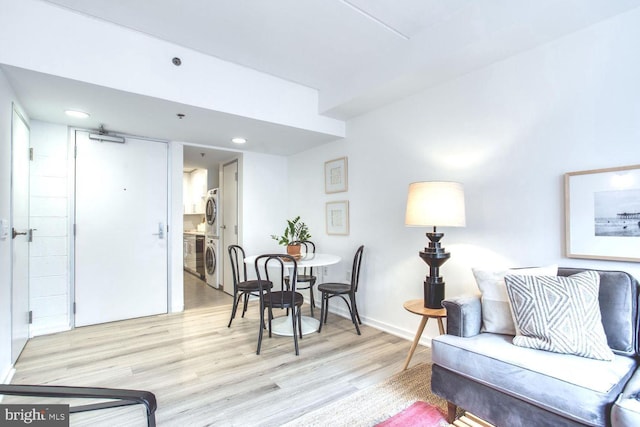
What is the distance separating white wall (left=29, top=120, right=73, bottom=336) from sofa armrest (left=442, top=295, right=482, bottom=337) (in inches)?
147

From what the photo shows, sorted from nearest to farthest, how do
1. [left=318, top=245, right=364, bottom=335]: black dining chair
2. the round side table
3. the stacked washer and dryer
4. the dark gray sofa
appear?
the dark gray sofa < the round side table < [left=318, top=245, right=364, bottom=335]: black dining chair < the stacked washer and dryer

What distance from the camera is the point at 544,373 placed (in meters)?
1.40

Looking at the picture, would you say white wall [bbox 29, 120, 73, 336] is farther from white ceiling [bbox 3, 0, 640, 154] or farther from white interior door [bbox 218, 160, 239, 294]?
white interior door [bbox 218, 160, 239, 294]

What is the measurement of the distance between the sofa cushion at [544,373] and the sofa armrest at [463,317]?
73 millimetres

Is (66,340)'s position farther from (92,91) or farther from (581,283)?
(581,283)

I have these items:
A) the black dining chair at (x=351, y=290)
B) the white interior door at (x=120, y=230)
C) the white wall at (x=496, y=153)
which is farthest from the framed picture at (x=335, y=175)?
the white interior door at (x=120, y=230)

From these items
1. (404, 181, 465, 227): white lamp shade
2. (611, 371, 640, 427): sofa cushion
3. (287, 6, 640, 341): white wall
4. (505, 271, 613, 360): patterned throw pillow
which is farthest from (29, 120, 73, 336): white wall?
(611, 371, 640, 427): sofa cushion

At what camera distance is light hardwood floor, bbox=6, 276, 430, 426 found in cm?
190

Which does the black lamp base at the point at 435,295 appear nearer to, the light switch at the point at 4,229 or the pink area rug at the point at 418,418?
the pink area rug at the point at 418,418

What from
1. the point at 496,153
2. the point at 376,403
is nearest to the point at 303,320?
the point at 376,403

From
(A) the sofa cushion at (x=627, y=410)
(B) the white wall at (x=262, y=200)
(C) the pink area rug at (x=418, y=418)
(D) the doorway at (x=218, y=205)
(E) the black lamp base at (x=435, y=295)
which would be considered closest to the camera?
(A) the sofa cushion at (x=627, y=410)

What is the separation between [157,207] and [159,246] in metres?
0.48

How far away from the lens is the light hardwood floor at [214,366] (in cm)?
190

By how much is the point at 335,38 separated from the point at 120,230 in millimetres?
3113
